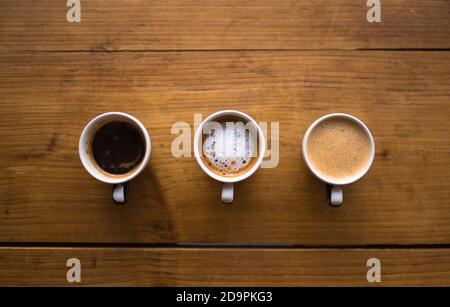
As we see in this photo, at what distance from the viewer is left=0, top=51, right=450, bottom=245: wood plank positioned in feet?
3.17

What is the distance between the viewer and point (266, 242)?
0.97m

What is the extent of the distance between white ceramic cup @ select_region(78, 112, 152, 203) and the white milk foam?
14 cm

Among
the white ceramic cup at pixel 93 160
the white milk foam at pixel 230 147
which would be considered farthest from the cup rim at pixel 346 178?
the white ceramic cup at pixel 93 160

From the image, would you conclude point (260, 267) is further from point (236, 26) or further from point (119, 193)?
point (236, 26)

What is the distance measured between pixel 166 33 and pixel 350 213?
Result: 0.63 m

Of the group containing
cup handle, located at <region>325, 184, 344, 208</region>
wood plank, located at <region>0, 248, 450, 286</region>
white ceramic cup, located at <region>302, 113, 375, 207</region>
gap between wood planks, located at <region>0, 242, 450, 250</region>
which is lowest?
wood plank, located at <region>0, 248, 450, 286</region>

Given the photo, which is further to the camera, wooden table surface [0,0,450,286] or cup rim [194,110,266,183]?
wooden table surface [0,0,450,286]

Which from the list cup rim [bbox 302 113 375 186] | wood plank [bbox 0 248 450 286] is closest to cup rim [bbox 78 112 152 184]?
wood plank [bbox 0 248 450 286]

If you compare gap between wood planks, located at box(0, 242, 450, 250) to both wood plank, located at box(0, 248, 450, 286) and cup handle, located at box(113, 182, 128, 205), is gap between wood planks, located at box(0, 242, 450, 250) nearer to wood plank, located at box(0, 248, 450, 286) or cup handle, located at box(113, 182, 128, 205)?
wood plank, located at box(0, 248, 450, 286)

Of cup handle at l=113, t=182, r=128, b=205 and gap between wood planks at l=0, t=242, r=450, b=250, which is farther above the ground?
cup handle at l=113, t=182, r=128, b=205

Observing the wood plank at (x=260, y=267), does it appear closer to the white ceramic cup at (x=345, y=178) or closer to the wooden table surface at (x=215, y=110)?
the wooden table surface at (x=215, y=110)

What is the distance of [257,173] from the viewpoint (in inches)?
38.0

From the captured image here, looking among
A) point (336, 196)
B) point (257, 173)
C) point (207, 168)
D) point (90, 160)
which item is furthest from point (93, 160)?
point (336, 196)
